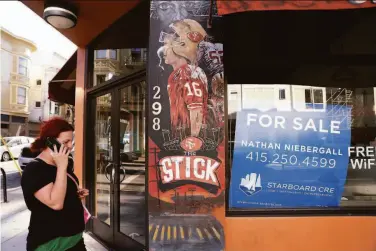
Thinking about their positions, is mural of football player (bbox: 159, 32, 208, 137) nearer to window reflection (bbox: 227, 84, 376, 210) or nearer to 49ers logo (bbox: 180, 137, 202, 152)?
49ers logo (bbox: 180, 137, 202, 152)

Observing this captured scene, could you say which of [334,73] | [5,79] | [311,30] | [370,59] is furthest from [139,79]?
[5,79]

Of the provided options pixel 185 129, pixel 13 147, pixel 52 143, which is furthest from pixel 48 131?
pixel 13 147

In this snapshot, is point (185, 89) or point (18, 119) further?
point (18, 119)

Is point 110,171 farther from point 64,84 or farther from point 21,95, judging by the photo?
point 21,95

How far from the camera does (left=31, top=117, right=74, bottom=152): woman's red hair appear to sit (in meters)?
2.28

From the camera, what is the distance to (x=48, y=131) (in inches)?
90.6

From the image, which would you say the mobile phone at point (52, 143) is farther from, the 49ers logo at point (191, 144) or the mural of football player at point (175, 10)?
the mural of football player at point (175, 10)

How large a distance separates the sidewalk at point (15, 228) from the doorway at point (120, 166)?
243 mm

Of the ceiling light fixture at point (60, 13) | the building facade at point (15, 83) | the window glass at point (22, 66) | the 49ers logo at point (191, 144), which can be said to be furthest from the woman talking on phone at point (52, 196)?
the window glass at point (22, 66)

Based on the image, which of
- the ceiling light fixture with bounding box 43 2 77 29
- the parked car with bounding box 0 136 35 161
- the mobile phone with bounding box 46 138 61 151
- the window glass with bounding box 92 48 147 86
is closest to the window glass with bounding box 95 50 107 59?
the window glass with bounding box 92 48 147 86

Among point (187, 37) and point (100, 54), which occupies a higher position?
point (100, 54)

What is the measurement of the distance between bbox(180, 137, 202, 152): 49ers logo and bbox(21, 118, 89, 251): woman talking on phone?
5.04 feet

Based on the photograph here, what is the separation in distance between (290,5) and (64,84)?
6.24m

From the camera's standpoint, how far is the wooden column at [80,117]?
5387 millimetres
